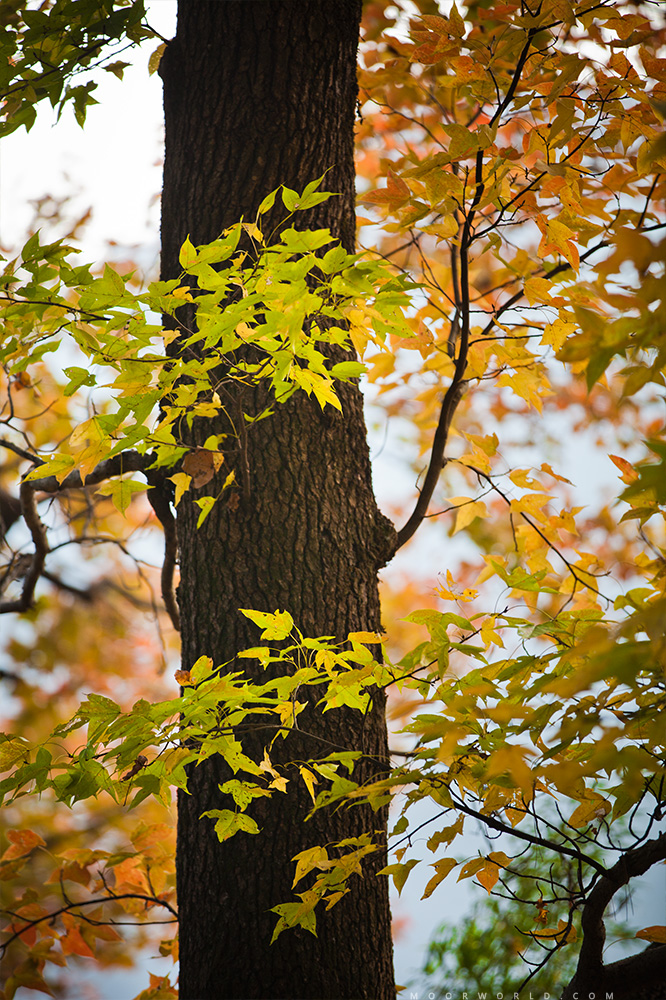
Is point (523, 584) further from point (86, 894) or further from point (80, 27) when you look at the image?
point (86, 894)

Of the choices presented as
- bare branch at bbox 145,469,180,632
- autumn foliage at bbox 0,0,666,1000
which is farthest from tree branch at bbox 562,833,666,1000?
bare branch at bbox 145,469,180,632

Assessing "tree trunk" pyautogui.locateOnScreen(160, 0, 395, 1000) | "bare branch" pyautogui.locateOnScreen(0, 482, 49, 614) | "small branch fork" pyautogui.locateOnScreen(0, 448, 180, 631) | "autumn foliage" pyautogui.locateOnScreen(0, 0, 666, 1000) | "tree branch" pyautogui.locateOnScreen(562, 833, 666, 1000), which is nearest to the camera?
"autumn foliage" pyautogui.locateOnScreen(0, 0, 666, 1000)

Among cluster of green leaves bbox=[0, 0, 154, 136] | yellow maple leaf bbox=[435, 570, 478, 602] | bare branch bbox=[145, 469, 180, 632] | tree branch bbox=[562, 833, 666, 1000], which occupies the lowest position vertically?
tree branch bbox=[562, 833, 666, 1000]

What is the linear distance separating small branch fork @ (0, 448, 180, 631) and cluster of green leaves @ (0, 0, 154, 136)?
0.68 m

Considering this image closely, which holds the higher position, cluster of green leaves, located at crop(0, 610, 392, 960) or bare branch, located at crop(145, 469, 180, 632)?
bare branch, located at crop(145, 469, 180, 632)

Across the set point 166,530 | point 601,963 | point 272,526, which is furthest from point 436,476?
point 601,963

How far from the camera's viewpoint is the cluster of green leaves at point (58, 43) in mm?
Answer: 1337

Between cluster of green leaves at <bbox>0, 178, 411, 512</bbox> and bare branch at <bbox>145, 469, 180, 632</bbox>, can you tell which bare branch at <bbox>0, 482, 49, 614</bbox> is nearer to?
bare branch at <bbox>145, 469, 180, 632</bbox>

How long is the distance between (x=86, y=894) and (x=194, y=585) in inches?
196

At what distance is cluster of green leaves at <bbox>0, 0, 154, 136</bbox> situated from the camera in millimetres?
1337

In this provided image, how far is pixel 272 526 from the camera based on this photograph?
4.35 feet

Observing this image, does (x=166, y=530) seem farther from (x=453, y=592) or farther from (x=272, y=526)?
(x=453, y=592)

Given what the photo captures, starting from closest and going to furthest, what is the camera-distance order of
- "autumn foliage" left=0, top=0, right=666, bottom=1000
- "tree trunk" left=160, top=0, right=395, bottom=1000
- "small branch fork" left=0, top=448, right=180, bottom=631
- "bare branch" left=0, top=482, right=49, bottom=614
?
"autumn foliage" left=0, top=0, right=666, bottom=1000, "tree trunk" left=160, top=0, right=395, bottom=1000, "small branch fork" left=0, top=448, right=180, bottom=631, "bare branch" left=0, top=482, right=49, bottom=614

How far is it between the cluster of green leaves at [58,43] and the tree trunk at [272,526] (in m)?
0.16
